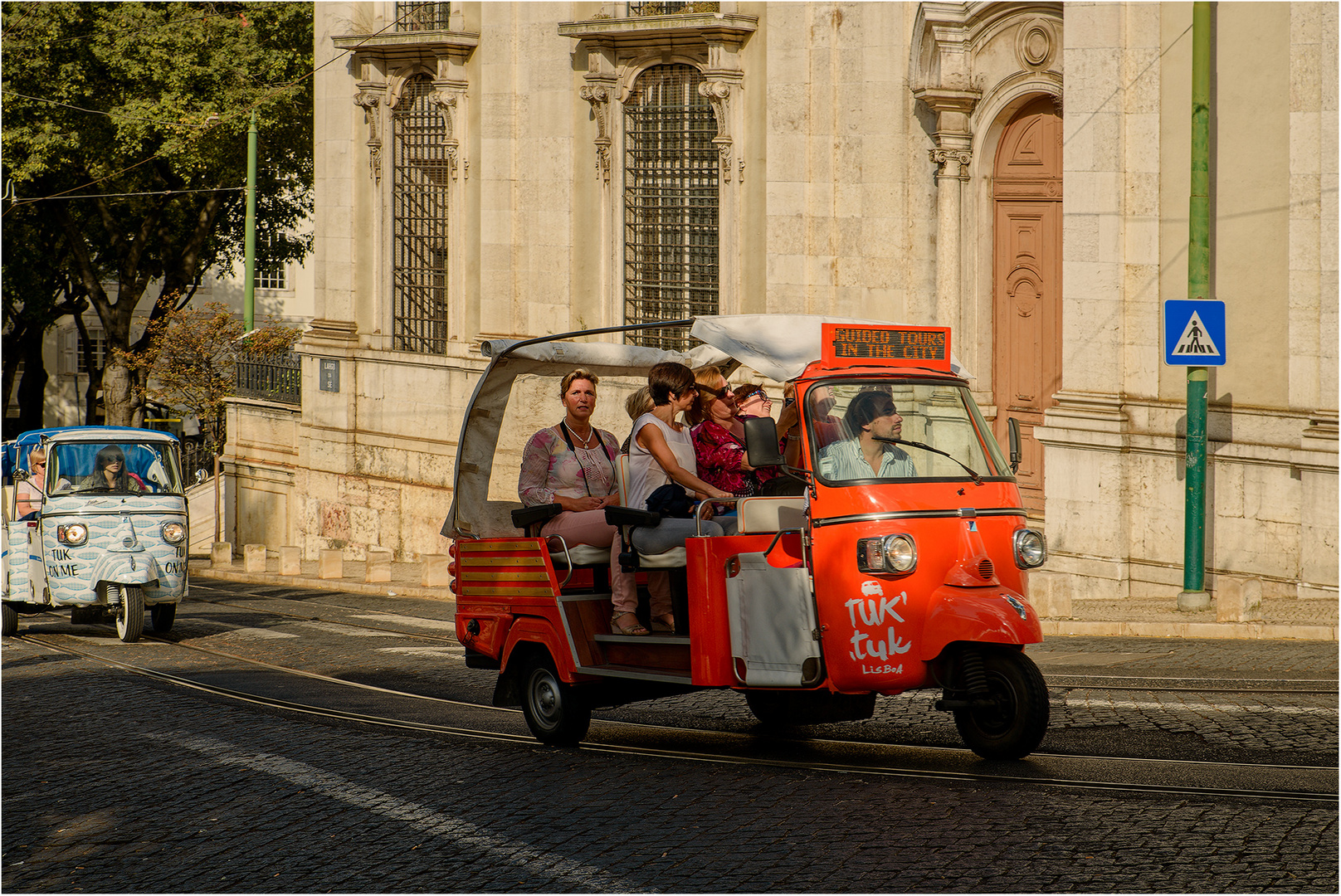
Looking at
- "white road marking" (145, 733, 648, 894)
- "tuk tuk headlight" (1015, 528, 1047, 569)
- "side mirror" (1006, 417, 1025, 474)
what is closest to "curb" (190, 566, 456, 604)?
"white road marking" (145, 733, 648, 894)

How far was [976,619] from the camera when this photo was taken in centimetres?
740

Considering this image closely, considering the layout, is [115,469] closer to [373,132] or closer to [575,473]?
[575,473]

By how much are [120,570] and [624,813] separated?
33.9ft

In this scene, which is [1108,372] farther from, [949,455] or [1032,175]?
[949,455]

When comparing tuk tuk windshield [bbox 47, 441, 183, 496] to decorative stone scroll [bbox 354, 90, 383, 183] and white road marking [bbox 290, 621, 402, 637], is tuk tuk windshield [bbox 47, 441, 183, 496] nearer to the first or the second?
white road marking [bbox 290, 621, 402, 637]

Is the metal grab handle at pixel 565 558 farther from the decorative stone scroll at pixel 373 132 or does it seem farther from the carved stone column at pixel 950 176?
the decorative stone scroll at pixel 373 132

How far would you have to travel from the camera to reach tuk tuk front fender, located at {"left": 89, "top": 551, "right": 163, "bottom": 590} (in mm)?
15867

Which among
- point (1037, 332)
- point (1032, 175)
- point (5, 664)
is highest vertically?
point (1032, 175)

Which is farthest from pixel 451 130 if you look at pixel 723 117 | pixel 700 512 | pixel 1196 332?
pixel 700 512

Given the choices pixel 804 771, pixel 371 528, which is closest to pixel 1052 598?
pixel 804 771

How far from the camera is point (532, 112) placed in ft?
83.1

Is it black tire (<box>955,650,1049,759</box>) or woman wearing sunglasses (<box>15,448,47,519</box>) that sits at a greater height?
woman wearing sunglasses (<box>15,448,47,519</box>)

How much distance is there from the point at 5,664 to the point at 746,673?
8.55m

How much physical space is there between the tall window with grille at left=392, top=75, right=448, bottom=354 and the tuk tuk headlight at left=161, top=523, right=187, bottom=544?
11331 mm
